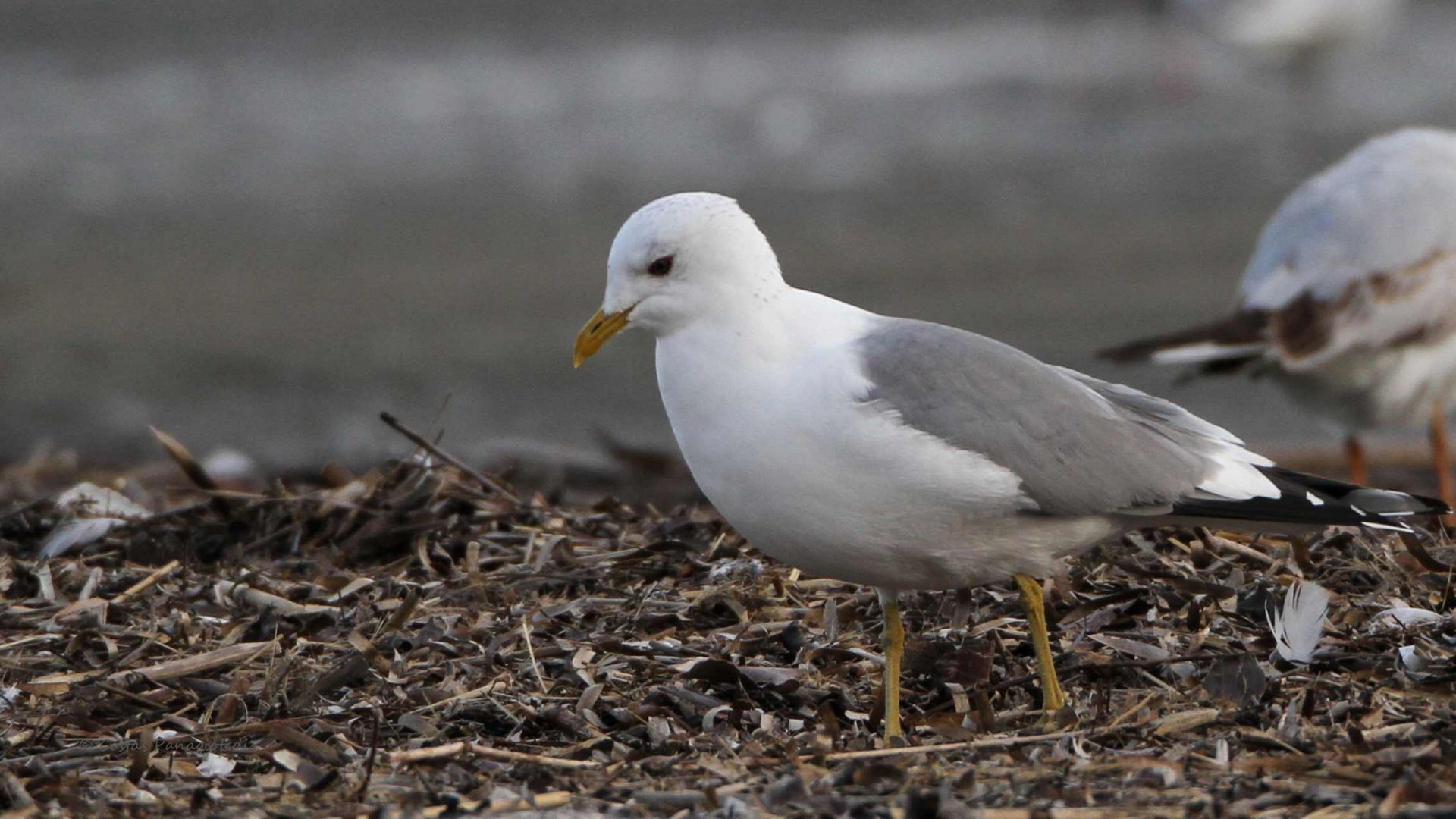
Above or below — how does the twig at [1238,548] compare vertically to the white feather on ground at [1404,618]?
below

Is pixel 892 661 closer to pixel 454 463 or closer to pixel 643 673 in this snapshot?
pixel 643 673

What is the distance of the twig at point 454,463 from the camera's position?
4488mm

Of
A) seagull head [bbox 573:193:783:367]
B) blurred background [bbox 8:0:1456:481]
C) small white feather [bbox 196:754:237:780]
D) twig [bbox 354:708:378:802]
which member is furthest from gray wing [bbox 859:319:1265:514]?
blurred background [bbox 8:0:1456:481]

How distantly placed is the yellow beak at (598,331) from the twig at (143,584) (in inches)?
54.3

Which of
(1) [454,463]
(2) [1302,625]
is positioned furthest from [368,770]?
(2) [1302,625]

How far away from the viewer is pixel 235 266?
11.8 metres

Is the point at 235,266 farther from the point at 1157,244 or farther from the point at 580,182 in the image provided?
the point at 1157,244

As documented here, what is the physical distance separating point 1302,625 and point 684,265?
1.44 m

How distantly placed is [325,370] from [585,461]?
→ 3.29 metres

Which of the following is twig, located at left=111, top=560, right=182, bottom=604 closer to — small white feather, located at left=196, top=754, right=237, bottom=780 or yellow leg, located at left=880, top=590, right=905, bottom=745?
small white feather, located at left=196, top=754, right=237, bottom=780

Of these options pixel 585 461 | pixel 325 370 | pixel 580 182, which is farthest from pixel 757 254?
pixel 580 182

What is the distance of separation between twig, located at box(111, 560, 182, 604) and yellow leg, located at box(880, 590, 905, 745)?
6.12ft

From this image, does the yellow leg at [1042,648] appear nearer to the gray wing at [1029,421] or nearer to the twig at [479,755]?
the gray wing at [1029,421]

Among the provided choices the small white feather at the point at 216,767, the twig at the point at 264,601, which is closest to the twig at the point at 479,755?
the small white feather at the point at 216,767
